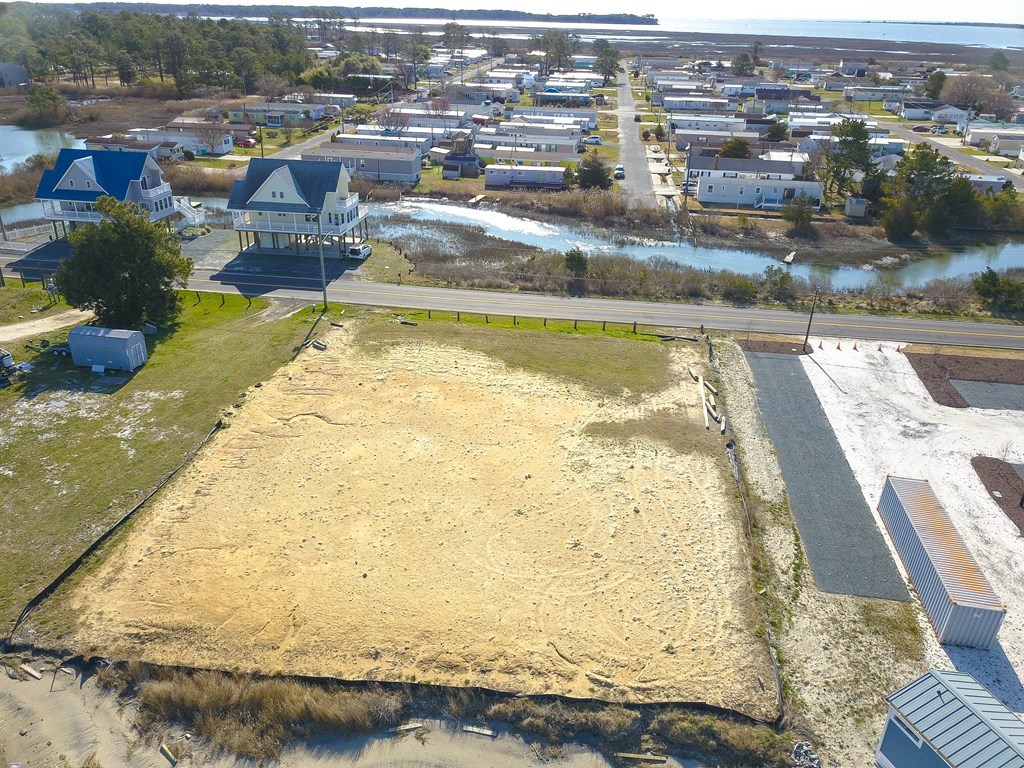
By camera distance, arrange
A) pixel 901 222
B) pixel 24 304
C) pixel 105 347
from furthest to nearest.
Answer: pixel 901 222, pixel 24 304, pixel 105 347


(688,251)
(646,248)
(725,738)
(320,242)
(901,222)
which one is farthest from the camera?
(901,222)

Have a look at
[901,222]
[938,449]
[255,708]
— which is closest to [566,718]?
[255,708]

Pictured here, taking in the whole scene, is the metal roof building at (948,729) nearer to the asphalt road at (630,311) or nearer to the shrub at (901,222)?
the asphalt road at (630,311)

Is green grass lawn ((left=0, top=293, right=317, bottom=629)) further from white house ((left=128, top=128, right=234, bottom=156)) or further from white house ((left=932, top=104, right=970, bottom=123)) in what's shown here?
white house ((left=932, top=104, right=970, bottom=123))

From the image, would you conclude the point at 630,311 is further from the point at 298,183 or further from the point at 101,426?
the point at 101,426

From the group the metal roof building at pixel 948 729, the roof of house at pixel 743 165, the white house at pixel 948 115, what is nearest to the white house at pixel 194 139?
the roof of house at pixel 743 165

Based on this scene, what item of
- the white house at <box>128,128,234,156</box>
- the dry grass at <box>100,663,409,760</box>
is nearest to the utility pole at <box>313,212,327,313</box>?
the dry grass at <box>100,663,409,760</box>
